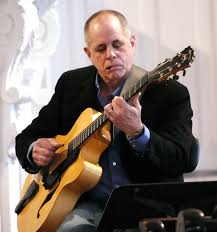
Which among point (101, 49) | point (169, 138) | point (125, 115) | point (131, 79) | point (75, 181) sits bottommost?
point (75, 181)

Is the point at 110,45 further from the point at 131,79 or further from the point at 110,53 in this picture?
the point at 131,79

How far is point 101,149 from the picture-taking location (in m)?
2.29

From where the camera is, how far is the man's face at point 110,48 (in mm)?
2332

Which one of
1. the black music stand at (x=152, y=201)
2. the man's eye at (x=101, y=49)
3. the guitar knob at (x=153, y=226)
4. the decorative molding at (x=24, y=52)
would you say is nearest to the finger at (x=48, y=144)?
the man's eye at (x=101, y=49)

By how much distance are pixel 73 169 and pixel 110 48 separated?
0.46 metres

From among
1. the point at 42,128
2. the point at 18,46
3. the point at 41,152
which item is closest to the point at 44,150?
the point at 41,152

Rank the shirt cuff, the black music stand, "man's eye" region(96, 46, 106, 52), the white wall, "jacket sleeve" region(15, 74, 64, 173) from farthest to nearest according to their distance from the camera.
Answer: the white wall, "jacket sleeve" region(15, 74, 64, 173), "man's eye" region(96, 46, 106, 52), the shirt cuff, the black music stand

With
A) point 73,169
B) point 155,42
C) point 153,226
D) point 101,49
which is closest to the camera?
point 153,226

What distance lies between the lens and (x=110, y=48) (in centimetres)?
236

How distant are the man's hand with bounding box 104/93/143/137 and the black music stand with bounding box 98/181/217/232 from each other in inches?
14.4

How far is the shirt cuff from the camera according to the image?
2.14m

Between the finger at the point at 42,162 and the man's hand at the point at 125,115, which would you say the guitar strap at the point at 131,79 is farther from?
the finger at the point at 42,162

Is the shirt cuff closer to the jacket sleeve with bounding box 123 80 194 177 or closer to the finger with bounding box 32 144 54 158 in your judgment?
the jacket sleeve with bounding box 123 80 194 177

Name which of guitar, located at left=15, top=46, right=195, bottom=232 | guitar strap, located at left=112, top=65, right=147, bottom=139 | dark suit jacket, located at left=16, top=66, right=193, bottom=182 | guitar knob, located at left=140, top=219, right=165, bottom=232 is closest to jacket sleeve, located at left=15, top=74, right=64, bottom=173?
dark suit jacket, located at left=16, top=66, right=193, bottom=182
